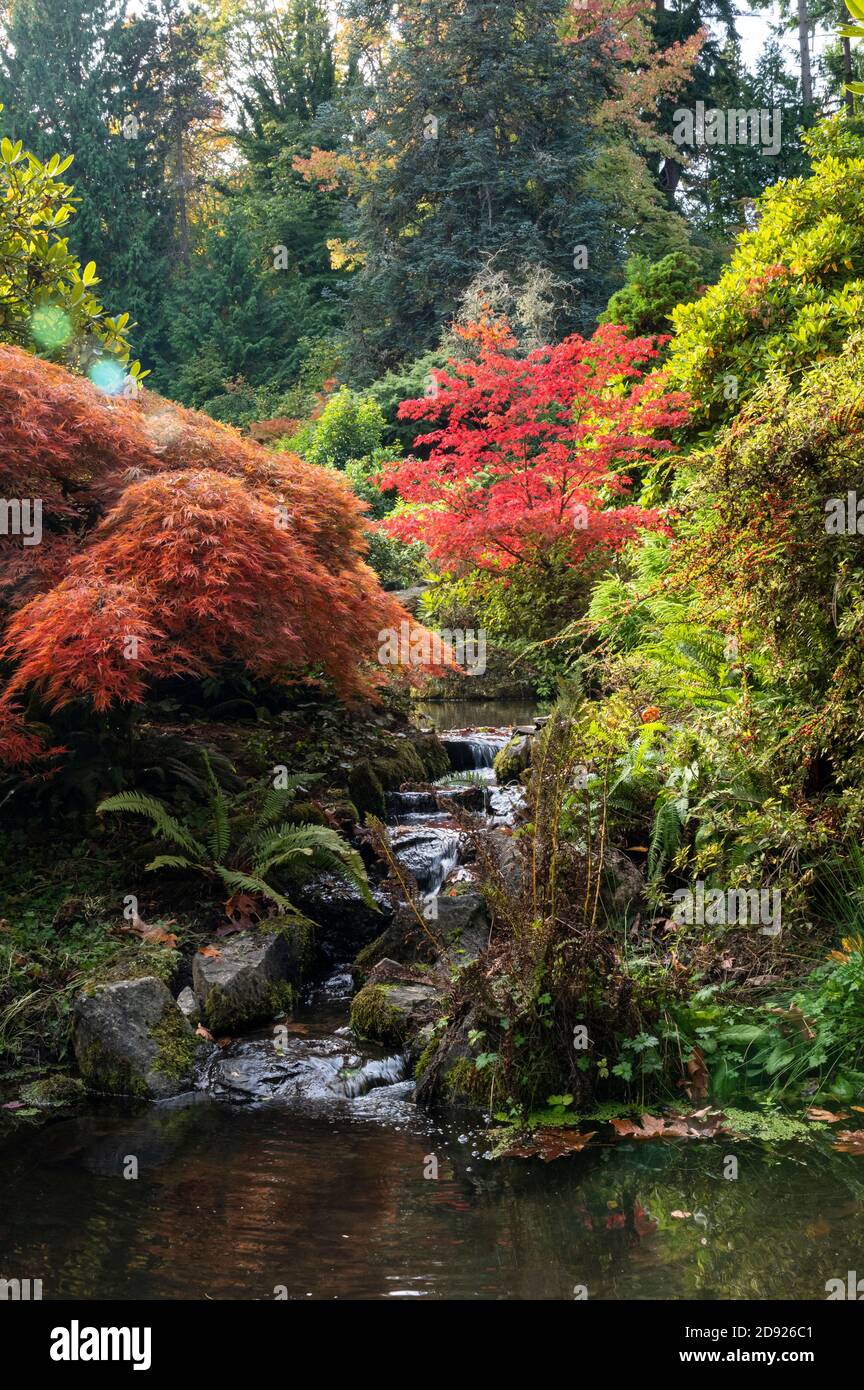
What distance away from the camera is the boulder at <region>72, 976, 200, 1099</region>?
17.1 feet

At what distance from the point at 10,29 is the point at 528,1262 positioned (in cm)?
3171

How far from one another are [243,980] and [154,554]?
7.54 feet

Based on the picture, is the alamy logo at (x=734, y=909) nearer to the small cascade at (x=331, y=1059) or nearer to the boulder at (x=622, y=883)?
the boulder at (x=622, y=883)

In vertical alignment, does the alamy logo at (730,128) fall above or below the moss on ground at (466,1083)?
above

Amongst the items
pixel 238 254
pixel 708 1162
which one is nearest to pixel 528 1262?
pixel 708 1162

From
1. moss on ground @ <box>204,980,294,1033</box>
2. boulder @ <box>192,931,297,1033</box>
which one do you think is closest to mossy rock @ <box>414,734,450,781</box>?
boulder @ <box>192,931,297,1033</box>

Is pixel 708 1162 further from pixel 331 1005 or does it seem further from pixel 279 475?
pixel 279 475

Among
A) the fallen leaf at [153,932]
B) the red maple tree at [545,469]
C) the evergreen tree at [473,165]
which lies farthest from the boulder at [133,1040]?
the evergreen tree at [473,165]

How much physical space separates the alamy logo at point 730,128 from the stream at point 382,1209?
2499 centimetres

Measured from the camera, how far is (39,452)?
21.2 ft

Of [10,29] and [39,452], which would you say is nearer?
[39,452]

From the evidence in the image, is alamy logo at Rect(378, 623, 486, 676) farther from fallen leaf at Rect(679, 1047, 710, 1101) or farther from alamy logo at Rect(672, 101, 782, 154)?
alamy logo at Rect(672, 101, 782, 154)

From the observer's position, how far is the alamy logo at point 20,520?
21.1 ft
